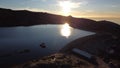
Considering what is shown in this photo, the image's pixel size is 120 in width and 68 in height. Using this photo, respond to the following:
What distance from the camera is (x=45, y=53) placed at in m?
52.4

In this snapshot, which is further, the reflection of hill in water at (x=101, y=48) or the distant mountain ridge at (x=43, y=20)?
the distant mountain ridge at (x=43, y=20)

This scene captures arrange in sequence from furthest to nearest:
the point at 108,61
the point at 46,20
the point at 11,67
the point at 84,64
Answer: the point at 46,20 → the point at 108,61 → the point at 84,64 → the point at 11,67

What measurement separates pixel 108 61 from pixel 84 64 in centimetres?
697

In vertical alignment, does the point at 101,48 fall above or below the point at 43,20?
above

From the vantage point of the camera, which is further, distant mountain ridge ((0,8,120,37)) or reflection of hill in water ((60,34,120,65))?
distant mountain ridge ((0,8,120,37))

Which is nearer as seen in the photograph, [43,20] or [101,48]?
[101,48]

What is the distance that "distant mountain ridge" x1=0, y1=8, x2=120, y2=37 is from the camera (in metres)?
116

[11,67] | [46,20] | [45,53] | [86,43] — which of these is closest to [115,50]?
[86,43]

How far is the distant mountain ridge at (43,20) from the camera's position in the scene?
116 metres

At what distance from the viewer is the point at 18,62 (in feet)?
143

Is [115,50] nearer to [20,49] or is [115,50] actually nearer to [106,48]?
[106,48]

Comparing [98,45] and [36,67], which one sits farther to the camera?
[98,45]

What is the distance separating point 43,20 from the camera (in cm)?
15550

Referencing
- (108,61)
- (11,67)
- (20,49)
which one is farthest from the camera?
(20,49)
